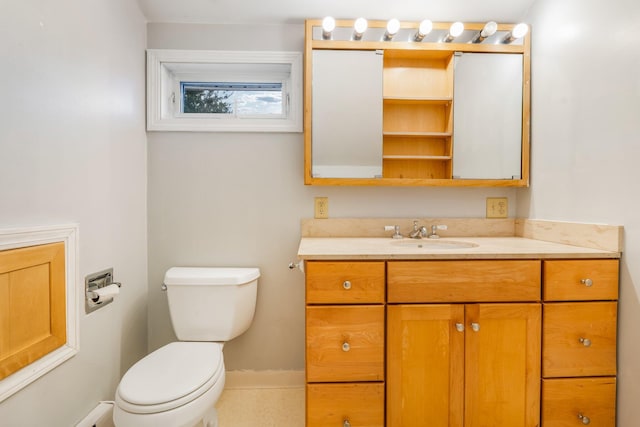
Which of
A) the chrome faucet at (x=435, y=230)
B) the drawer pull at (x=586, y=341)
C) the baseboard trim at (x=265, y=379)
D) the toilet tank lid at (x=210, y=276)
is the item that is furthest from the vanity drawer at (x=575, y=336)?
the toilet tank lid at (x=210, y=276)

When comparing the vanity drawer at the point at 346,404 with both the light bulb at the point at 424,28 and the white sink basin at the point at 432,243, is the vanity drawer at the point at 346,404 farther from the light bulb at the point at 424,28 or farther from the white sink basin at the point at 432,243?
the light bulb at the point at 424,28

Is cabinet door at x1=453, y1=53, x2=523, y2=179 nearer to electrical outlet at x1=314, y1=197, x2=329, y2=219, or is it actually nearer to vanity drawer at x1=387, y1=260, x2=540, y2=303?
vanity drawer at x1=387, y1=260, x2=540, y2=303

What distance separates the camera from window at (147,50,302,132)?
1.67 m

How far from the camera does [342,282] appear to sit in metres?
1.19

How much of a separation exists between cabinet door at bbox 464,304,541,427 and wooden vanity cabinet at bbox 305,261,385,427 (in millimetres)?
365

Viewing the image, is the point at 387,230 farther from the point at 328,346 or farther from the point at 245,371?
the point at 245,371

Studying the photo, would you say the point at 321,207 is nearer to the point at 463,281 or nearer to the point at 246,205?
the point at 246,205

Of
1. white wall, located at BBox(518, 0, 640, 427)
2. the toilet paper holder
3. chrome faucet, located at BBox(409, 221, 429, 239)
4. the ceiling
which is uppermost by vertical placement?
the ceiling

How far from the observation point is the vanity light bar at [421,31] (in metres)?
1.51

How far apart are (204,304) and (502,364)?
133 centimetres

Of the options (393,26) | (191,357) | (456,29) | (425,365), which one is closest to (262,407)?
(191,357)

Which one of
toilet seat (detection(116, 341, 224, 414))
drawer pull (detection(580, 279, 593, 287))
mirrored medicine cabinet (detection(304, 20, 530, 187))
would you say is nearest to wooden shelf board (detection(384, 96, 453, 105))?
mirrored medicine cabinet (detection(304, 20, 530, 187))

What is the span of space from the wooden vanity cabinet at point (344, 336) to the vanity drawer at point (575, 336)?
675mm

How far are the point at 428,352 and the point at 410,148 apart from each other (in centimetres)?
104
